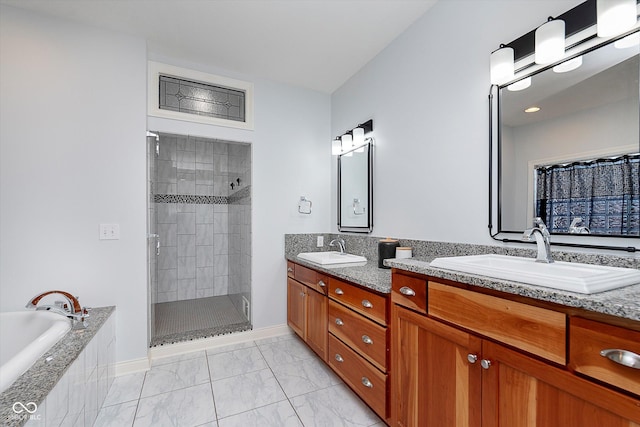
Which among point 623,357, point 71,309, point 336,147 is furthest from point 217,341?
point 623,357

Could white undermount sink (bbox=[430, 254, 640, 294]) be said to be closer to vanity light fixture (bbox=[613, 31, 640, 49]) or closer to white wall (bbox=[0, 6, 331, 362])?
vanity light fixture (bbox=[613, 31, 640, 49])

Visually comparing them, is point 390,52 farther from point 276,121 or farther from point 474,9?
point 276,121

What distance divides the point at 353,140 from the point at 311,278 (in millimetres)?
1383

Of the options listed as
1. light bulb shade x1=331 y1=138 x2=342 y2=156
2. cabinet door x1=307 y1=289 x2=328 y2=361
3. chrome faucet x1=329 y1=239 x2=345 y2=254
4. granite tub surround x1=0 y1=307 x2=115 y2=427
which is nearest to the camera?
granite tub surround x1=0 y1=307 x2=115 y2=427

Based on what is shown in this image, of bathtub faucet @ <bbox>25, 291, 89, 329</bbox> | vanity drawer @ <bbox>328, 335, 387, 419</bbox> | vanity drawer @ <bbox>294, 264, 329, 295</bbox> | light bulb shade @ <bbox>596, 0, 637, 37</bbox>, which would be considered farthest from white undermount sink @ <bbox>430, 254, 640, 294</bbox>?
bathtub faucet @ <bbox>25, 291, 89, 329</bbox>

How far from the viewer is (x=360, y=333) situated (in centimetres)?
174

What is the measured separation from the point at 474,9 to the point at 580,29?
2.14 feet

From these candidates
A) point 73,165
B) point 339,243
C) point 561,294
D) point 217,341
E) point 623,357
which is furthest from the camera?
point 339,243

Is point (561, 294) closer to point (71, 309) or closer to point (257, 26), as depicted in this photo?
point (257, 26)

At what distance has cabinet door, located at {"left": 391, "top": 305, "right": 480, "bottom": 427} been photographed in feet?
3.58

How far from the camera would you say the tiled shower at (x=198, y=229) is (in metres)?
3.51

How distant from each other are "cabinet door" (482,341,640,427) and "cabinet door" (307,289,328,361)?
129cm

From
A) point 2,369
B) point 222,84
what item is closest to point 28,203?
point 2,369

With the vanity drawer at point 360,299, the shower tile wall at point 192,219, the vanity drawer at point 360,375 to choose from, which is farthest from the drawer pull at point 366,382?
the shower tile wall at point 192,219
